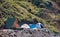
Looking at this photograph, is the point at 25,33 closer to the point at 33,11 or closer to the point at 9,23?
the point at 9,23

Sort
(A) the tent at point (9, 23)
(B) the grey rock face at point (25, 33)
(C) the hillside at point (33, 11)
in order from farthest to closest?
(C) the hillside at point (33, 11)
(A) the tent at point (9, 23)
(B) the grey rock face at point (25, 33)

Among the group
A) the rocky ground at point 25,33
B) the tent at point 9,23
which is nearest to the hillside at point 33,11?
the tent at point 9,23

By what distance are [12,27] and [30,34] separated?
2.74 feet

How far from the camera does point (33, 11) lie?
38.4 ft

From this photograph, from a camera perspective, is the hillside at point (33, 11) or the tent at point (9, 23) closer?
the tent at point (9, 23)

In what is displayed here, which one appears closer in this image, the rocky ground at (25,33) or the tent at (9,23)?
the rocky ground at (25,33)

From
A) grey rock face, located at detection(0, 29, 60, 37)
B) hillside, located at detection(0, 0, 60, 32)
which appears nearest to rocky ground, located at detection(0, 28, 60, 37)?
grey rock face, located at detection(0, 29, 60, 37)

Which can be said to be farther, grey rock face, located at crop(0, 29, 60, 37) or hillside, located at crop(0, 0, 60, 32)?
hillside, located at crop(0, 0, 60, 32)

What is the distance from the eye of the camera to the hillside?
954cm

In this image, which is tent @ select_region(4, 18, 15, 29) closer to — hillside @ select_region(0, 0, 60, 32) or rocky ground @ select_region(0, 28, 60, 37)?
hillside @ select_region(0, 0, 60, 32)

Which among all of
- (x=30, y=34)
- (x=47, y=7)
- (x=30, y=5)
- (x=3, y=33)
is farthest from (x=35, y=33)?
(x=47, y=7)

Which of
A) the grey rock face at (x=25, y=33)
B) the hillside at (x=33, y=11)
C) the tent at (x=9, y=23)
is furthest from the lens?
the hillside at (x=33, y=11)

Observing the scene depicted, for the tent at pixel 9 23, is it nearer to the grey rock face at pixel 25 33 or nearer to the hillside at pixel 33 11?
the hillside at pixel 33 11

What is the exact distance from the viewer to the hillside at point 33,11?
9539 mm
